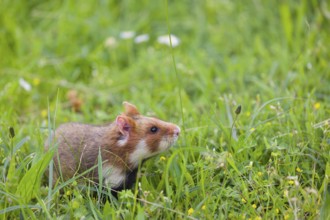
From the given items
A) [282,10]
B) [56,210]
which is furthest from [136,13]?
[56,210]

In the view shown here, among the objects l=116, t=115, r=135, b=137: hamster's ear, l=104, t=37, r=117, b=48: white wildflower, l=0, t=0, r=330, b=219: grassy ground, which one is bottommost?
l=0, t=0, r=330, b=219: grassy ground

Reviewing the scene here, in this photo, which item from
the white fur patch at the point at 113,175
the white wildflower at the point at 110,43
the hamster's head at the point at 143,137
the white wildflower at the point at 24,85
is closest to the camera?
the white fur patch at the point at 113,175

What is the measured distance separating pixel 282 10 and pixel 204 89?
6.93ft

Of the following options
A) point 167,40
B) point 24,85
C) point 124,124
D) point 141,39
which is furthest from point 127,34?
point 124,124

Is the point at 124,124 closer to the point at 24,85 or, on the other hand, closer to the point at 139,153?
the point at 139,153

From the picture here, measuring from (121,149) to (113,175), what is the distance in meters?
0.22

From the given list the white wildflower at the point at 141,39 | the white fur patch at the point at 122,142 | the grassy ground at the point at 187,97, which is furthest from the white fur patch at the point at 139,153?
the white wildflower at the point at 141,39

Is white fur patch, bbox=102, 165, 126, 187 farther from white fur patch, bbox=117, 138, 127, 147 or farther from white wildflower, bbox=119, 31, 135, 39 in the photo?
white wildflower, bbox=119, 31, 135, 39

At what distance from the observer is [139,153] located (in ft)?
14.6

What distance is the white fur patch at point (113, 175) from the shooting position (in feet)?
14.3

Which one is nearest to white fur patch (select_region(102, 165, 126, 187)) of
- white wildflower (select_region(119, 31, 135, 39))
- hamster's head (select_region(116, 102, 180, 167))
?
hamster's head (select_region(116, 102, 180, 167))

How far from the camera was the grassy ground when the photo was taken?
4082mm

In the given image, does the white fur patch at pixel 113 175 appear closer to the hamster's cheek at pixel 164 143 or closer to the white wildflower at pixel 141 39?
the hamster's cheek at pixel 164 143

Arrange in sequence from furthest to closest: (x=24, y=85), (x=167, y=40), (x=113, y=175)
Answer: (x=167, y=40) < (x=24, y=85) < (x=113, y=175)
